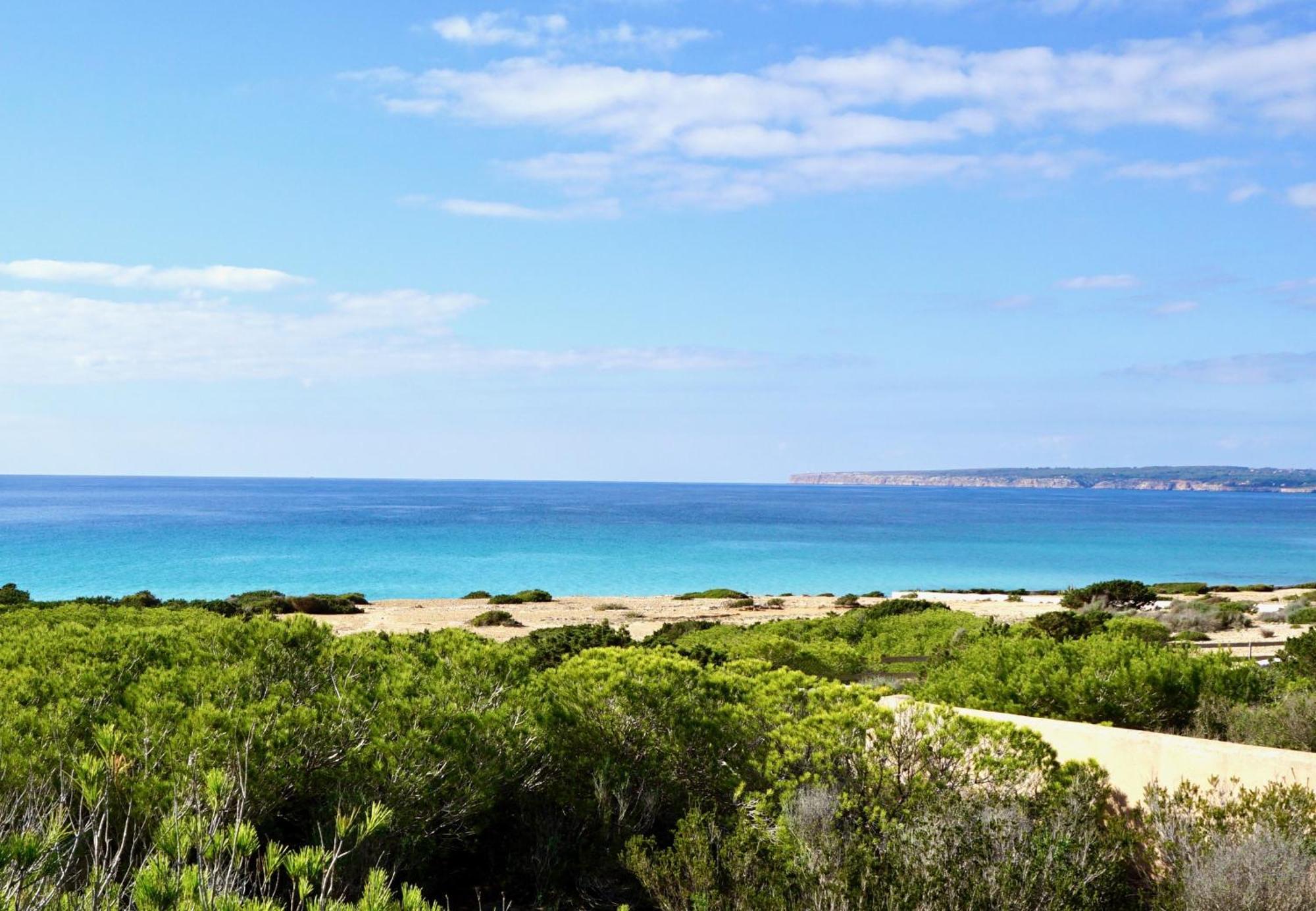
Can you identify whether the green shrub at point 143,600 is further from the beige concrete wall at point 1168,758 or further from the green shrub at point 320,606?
the beige concrete wall at point 1168,758

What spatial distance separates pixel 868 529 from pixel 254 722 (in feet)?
360

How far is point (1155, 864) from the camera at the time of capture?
6.37 m

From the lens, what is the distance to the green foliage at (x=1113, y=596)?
99.6 ft

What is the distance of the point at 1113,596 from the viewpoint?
101 feet

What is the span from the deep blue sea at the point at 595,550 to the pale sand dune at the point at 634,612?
38.4ft

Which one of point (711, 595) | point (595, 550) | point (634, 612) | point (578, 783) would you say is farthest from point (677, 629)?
point (595, 550)

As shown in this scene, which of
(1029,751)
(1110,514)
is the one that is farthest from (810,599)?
(1110,514)

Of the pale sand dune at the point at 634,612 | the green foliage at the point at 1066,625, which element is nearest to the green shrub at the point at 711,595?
the pale sand dune at the point at 634,612

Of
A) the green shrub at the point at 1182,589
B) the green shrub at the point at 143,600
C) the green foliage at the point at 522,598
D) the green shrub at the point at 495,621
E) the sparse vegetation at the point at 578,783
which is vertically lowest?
the green foliage at the point at 522,598

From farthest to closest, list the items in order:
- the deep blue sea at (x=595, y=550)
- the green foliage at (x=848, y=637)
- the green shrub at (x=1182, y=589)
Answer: the deep blue sea at (x=595, y=550)
the green shrub at (x=1182, y=589)
the green foliage at (x=848, y=637)

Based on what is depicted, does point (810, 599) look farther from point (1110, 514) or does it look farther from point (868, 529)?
point (1110, 514)

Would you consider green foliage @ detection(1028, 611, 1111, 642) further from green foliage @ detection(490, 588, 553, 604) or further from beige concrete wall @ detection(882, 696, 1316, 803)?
green foliage @ detection(490, 588, 553, 604)

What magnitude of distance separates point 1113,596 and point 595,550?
169 ft

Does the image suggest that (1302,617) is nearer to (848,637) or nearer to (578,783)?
(848,637)
